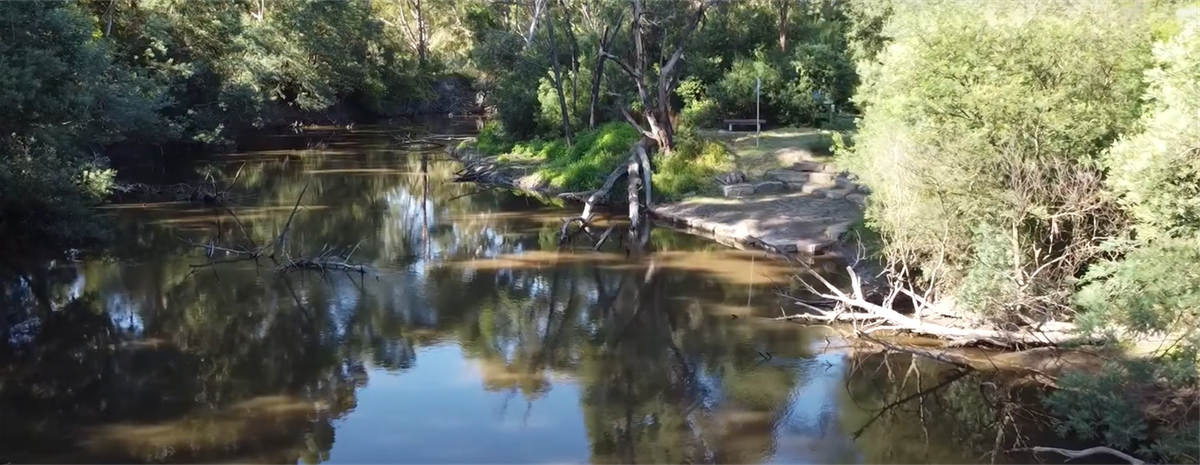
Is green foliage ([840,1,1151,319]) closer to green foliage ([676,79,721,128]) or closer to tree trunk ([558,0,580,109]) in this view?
green foliage ([676,79,721,128])

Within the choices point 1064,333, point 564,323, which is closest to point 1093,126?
point 1064,333

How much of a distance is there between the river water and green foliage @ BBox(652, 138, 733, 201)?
3.87m

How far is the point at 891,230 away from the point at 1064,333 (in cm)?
294

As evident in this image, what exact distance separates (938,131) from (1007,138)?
909 mm

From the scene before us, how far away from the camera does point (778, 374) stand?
39.9ft

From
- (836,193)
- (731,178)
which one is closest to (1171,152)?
Result: (836,193)

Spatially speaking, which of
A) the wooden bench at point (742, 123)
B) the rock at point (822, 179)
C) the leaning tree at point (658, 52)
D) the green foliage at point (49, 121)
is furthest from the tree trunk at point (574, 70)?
the green foliage at point (49, 121)

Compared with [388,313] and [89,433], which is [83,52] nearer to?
[388,313]

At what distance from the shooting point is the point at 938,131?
1259cm

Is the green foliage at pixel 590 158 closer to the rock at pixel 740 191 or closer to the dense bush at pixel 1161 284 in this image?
the rock at pixel 740 191

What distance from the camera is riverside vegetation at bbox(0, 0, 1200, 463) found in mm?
9305

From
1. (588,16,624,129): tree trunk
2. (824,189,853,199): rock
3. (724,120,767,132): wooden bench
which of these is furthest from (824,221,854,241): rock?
(588,16,624,129): tree trunk

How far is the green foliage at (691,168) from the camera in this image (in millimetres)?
24000

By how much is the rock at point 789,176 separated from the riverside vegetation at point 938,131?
126 centimetres
